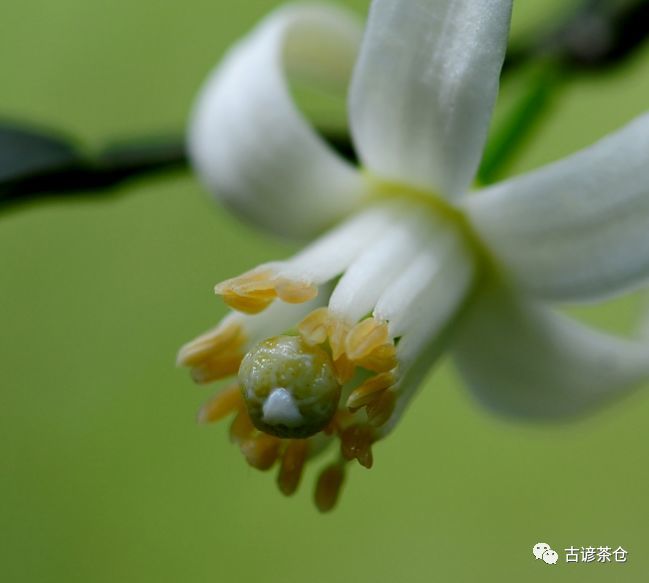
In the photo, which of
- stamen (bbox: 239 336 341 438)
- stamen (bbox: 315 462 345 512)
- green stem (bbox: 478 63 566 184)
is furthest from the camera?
green stem (bbox: 478 63 566 184)

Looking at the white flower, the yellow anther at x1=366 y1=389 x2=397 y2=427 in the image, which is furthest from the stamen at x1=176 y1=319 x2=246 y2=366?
the yellow anther at x1=366 y1=389 x2=397 y2=427

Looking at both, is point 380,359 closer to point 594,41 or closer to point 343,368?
point 343,368

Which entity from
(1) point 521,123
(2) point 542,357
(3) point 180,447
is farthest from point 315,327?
(3) point 180,447

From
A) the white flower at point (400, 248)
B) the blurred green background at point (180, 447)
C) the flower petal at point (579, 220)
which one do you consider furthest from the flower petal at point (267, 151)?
the blurred green background at point (180, 447)

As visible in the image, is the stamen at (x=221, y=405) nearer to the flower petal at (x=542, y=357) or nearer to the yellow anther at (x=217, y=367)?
the yellow anther at (x=217, y=367)

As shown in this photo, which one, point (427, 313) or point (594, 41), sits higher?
point (594, 41)

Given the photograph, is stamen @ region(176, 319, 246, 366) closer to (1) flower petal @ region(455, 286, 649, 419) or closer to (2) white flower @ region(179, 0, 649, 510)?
(2) white flower @ region(179, 0, 649, 510)
